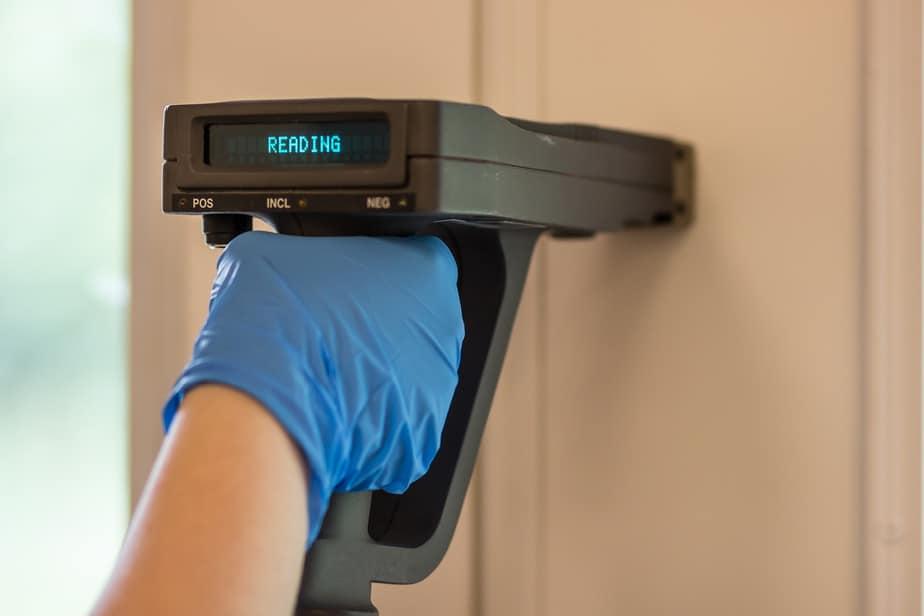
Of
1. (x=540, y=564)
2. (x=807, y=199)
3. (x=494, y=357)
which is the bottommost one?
(x=540, y=564)

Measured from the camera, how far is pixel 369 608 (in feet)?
2.00

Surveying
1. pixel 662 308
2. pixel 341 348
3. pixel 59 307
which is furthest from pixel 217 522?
pixel 59 307

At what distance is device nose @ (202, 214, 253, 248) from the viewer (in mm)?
632

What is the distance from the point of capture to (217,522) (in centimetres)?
51

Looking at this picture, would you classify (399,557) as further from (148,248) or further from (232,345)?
(148,248)

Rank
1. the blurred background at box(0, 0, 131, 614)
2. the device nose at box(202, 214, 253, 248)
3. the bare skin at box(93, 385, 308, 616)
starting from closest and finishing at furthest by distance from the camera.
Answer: the bare skin at box(93, 385, 308, 616) < the device nose at box(202, 214, 253, 248) < the blurred background at box(0, 0, 131, 614)

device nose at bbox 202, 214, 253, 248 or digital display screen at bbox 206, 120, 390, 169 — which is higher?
digital display screen at bbox 206, 120, 390, 169

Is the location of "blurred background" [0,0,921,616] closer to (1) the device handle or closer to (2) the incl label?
(1) the device handle

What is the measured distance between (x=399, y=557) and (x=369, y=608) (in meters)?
0.04

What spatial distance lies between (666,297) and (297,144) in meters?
0.33

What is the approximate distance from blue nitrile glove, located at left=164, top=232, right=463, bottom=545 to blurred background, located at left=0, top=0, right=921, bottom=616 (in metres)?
0.22

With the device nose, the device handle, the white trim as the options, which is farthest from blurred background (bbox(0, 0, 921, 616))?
the device nose

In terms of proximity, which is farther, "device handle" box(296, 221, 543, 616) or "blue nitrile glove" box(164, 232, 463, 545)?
"device handle" box(296, 221, 543, 616)

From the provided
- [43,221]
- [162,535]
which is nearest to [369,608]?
[162,535]
